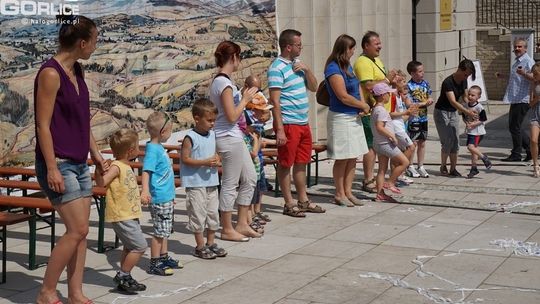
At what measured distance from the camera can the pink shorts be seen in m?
10.2

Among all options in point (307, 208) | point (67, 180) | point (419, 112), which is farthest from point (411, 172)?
point (67, 180)

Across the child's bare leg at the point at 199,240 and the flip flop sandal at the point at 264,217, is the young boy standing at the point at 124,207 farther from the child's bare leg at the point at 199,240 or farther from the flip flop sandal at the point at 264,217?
the flip flop sandal at the point at 264,217

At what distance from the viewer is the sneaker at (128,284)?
7.35m

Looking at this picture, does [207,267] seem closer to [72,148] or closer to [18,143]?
[72,148]

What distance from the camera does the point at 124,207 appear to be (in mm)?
7379

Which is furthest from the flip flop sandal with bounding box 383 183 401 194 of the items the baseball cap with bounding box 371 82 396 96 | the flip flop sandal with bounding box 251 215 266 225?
the flip flop sandal with bounding box 251 215 266 225

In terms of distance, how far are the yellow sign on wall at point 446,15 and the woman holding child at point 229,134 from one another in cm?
1304

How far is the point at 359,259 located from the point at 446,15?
14045 mm

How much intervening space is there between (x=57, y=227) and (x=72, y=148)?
11.6ft

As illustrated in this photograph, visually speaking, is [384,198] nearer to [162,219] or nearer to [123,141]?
[162,219]

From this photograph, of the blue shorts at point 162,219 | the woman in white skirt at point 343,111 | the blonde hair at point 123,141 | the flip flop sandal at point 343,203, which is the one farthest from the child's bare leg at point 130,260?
the flip flop sandal at point 343,203

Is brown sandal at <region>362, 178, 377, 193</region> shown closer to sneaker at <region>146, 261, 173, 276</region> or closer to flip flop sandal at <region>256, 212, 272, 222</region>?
flip flop sandal at <region>256, 212, 272, 222</region>

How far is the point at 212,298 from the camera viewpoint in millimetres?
7262

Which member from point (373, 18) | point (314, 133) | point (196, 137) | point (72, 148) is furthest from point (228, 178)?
point (373, 18)
